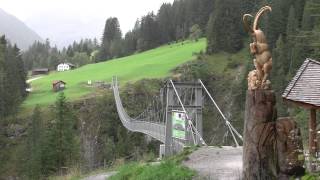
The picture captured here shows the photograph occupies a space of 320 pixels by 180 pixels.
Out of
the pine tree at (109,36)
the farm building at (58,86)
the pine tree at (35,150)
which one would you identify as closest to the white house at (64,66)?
the pine tree at (109,36)

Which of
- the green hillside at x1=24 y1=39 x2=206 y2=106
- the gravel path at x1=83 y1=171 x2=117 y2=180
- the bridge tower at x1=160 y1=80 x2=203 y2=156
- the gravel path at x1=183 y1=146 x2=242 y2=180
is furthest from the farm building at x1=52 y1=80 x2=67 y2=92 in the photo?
the gravel path at x1=183 y1=146 x2=242 y2=180

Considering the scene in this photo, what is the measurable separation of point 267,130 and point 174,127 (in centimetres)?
893

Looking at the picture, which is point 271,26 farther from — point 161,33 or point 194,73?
point 161,33

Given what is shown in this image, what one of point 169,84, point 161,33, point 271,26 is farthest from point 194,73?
point 169,84

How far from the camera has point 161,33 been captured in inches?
3263

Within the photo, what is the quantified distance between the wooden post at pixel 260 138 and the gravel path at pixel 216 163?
122 centimetres

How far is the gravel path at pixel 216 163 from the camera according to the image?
10492 millimetres

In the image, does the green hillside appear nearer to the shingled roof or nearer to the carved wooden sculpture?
the shingled roof

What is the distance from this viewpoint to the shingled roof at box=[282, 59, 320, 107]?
10227 mm

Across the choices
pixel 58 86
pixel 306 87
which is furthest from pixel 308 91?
pixel 58 86

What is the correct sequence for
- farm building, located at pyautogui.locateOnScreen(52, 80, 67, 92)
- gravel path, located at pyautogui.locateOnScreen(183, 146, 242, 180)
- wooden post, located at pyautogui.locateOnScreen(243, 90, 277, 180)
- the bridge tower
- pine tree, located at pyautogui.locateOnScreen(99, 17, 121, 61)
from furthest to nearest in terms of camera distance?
pine tree, located at pyautogui.locateOnScreen(99, 17, 121, 61) → farm building, located at pyautogui.locateOnScreen(52, 80, 67, 92) → the bridge tower → gravel path, located at pyautogui.locateOnScreen(183, 146, 242, 180) → wooden post, located at pyautogui.locateOnScreen(243, 90, 277, 180)

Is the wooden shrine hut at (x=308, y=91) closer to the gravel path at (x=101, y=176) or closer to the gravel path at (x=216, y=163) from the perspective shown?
the gravel path at (x=216, y=163)

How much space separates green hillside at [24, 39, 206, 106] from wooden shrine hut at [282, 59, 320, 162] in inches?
1708

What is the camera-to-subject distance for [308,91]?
1038cm
